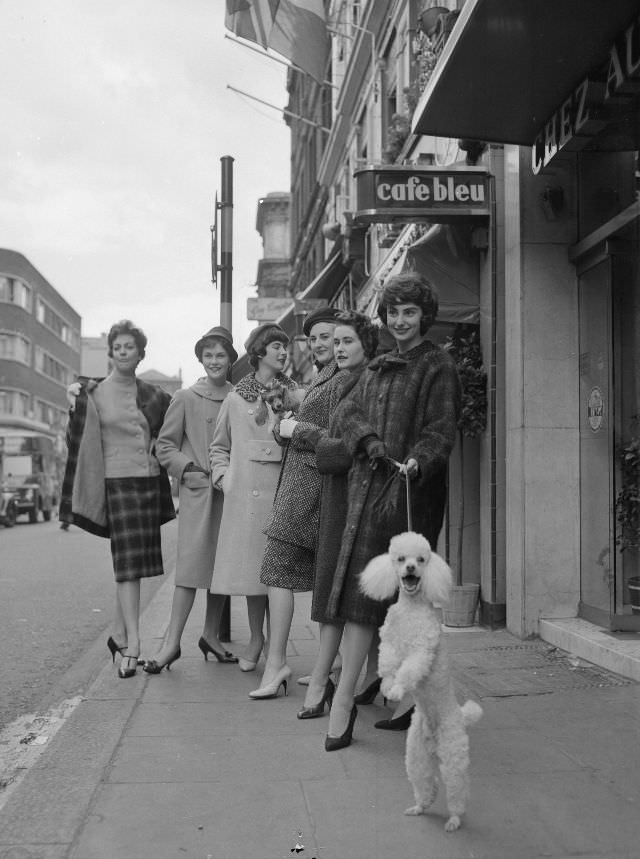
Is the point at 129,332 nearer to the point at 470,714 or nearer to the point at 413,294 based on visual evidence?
the point at 413,294

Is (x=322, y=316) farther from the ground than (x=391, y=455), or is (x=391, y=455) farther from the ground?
(x=322, y=316)

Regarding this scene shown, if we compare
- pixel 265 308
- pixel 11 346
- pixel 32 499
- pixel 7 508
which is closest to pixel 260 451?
pixel 265 308

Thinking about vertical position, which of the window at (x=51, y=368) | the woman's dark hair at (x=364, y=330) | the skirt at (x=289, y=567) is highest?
the window at (x=51, y=368)

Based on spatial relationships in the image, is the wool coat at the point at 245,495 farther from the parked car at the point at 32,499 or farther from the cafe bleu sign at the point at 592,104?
the parked car at the point at 32,499

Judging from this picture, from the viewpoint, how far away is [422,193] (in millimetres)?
8070

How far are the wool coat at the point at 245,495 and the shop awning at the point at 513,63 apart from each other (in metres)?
2.44

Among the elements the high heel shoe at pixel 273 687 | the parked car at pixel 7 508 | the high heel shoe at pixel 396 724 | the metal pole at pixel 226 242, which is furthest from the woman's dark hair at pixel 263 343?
the parked car at pixel 7 508

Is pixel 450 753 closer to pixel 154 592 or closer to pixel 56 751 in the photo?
pixel 56 751

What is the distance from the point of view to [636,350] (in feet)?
22.4

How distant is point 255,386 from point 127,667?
5.89 ft

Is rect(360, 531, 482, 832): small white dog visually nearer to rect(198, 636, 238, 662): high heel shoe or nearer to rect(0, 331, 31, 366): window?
rect(198, 636, 238, 662): high heel shoe

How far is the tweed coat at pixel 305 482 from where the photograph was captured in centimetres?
527

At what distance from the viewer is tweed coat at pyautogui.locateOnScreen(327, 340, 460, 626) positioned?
4.50 meters

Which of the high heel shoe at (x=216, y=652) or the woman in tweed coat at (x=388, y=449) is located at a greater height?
the woman in tweed coat at (x=388, y=449)
